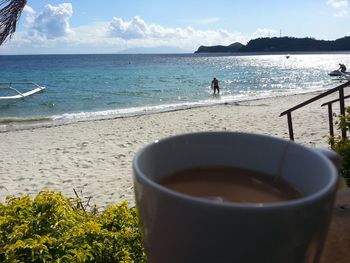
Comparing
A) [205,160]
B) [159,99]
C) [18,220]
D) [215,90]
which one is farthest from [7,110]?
[205,160]

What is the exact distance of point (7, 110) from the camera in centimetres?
2161

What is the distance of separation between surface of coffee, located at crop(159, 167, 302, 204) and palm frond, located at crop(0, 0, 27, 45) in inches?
98.1

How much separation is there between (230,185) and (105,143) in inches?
453

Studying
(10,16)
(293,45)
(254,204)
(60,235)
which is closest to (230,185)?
(254,204)

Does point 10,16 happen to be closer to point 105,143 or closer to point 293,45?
point 105,143

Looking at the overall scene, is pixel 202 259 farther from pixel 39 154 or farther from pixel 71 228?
pixel 39 154

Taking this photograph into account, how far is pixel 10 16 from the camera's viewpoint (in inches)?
108

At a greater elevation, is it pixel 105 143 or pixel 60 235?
pixel 60 235

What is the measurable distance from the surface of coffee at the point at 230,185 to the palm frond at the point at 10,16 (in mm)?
2491

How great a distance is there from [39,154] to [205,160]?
11.0 m

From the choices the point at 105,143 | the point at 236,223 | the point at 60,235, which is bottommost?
the point at 105,143

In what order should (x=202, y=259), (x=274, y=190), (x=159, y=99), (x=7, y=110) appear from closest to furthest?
1. (x=202, y=259)
2. (x=274, y=190)
3. (x=7, y=110)
4. (x=159, y=99)

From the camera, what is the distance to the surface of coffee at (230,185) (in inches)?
20.7

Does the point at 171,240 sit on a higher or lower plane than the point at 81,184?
higher
